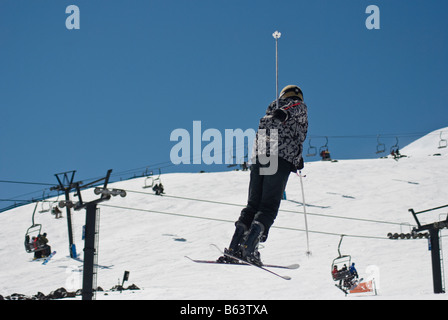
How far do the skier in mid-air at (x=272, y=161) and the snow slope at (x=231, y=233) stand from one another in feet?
16.8

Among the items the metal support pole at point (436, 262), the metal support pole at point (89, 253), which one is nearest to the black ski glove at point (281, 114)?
the metal support pole at point (89, 253)

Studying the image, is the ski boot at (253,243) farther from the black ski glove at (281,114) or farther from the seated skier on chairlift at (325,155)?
the seated skier on chairlift at (325,155)

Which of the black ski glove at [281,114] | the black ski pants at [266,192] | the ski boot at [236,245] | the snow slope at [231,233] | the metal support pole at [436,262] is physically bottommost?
the snow slope at [231,233]

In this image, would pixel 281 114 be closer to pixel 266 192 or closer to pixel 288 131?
pixel 288 131

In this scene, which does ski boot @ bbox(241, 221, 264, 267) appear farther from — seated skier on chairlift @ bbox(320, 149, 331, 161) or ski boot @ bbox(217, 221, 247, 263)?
seated skier on chairlift @ bbox(320, 149, 331, 161)

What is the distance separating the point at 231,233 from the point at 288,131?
25.9m

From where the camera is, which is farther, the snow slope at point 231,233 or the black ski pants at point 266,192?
the snow slope at point 231,233

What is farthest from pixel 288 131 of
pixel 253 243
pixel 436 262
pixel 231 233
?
pixel 231 233

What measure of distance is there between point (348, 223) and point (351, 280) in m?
14.8

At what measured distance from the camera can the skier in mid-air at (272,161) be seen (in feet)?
15.6

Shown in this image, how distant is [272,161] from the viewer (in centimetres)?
474
